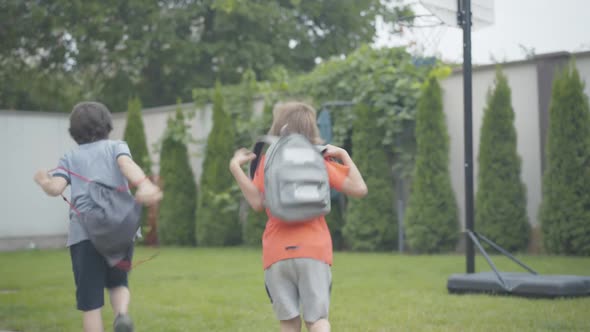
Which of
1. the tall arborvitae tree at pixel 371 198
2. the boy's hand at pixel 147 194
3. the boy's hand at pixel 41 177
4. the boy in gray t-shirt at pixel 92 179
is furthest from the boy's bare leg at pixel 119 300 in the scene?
the tall arborvitae tree at pixel 371 198

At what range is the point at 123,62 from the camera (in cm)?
2198

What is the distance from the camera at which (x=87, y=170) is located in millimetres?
3777

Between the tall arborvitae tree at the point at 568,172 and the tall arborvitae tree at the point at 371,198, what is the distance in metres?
2.71

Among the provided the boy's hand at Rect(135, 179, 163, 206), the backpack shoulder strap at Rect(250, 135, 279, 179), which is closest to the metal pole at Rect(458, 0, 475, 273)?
the backpack shoulder strap at Rect(250, 135, 279, 179)

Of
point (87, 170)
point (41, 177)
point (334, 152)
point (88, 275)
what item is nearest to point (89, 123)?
point (87, 170)

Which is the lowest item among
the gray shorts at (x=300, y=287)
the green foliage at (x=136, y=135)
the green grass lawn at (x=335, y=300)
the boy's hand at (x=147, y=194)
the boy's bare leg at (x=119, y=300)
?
the green grass lawn at (x=335, y=300)

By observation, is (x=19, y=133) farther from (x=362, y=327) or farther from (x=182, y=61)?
(x=362, y=327)

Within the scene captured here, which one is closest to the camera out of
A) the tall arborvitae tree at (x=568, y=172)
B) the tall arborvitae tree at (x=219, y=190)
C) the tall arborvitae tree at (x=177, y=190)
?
the tall arborvitae tree at (x=568, y=172)

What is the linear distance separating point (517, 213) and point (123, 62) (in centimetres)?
1473

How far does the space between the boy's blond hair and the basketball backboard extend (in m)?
3.82

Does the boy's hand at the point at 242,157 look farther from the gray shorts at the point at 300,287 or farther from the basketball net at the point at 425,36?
the basketball net at the point at 425,36

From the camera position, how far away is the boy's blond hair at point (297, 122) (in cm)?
354

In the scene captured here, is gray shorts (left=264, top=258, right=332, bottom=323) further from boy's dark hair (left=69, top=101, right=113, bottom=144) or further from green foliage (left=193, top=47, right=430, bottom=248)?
green foliage (left=193, top=47, right=430, bottom=248)

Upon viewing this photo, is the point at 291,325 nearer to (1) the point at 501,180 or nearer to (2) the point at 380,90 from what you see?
(1) the point at 501,180
